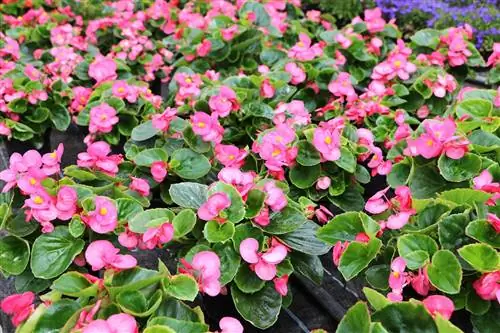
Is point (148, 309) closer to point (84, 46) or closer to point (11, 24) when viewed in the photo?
point (84, 46)

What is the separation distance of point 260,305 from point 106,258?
37 cm

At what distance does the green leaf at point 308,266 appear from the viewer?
1.39 metres

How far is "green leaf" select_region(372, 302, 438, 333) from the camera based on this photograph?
95 centimetres

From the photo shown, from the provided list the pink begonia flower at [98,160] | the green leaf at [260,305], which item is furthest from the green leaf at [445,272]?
the pink begonia flower at [98,160]

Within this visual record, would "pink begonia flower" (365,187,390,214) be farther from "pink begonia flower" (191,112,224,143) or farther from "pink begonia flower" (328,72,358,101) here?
"pink begonia flower" (328,72,358,101)

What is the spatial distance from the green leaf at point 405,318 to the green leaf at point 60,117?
1535 mm

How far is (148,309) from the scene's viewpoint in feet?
3.51

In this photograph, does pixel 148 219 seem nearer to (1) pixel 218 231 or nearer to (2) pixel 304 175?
(1) pixel 218 231

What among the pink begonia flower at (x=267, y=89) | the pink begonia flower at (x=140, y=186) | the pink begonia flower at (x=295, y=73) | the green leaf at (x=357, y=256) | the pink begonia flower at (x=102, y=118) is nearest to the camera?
the green leaf at (x=357, y=256)

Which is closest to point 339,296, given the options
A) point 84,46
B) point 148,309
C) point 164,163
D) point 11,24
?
point 164,163

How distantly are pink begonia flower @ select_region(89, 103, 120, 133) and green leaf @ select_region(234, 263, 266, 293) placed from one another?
771 mm

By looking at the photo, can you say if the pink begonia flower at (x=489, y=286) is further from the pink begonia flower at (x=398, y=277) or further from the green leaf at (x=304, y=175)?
the green leaf at (x=304, y=175)

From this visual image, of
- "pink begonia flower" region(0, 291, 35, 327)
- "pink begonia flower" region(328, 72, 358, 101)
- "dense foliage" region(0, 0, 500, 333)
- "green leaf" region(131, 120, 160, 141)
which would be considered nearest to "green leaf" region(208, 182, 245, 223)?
"dense foliage" region(0, 0, 500, 333)

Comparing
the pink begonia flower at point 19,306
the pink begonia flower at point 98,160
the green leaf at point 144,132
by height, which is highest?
the pink begonia flower at point 19,306
